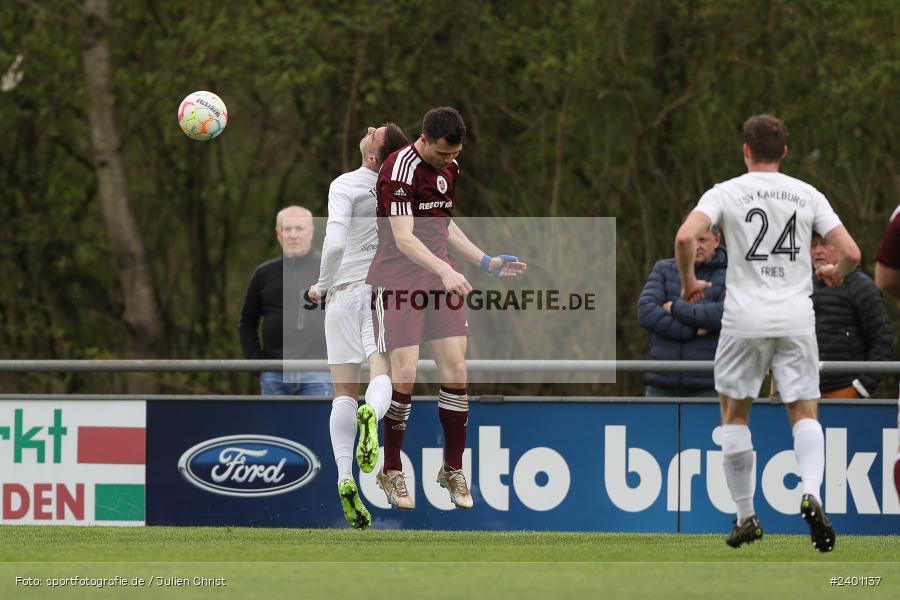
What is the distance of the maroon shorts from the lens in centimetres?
890

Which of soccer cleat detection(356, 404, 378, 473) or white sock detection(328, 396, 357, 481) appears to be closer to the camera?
soccer cleat detection(356, 404, 378, 473)

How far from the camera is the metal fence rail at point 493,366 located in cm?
991

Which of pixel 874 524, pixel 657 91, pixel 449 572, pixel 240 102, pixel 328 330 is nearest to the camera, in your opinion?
pixel 449 572

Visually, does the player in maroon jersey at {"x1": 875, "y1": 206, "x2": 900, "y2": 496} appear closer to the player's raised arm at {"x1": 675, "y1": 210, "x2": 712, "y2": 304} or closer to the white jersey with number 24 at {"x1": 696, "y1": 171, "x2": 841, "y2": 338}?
the white jersey with number 24 at {"x1": 696, "y1": 171, "x2": 841, "y2": 338}

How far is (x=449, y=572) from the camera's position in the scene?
6680 mm

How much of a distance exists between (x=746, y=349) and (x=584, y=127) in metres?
12.1

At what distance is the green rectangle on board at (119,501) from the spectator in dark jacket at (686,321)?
368 cm

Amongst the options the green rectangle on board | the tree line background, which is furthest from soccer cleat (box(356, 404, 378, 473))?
the tree line background

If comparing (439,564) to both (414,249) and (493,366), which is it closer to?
(414,249)

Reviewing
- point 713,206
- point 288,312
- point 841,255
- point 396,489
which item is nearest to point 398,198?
point 396,489

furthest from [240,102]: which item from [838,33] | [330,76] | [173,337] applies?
[838,33]

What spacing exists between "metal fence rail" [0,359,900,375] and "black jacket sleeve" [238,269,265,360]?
1.00m

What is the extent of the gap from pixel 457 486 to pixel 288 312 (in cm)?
287

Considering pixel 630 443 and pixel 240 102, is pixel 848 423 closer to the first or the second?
pixel 630 443
